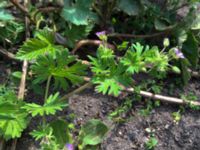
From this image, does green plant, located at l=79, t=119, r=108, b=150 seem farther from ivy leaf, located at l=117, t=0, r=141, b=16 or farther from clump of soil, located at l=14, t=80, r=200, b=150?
ivy leaf, located at l=117, t=0, r=141, b=16

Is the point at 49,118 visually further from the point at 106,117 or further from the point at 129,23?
the point at 129,23

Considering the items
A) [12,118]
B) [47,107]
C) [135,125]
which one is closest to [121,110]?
[135,125]

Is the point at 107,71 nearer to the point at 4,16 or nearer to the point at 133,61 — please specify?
the point at 133,61

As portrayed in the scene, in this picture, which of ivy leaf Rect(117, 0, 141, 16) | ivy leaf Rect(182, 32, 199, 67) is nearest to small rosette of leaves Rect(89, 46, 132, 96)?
ivy leaf Rect(117, 0, 141, 16)

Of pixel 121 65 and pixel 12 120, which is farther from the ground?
pixel 121 65

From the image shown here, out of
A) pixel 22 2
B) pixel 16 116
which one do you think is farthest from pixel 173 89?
Result: pixel 22 2

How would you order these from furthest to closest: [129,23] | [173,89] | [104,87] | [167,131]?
[129,23] → [173,89] → [167,131] → [104,87]
